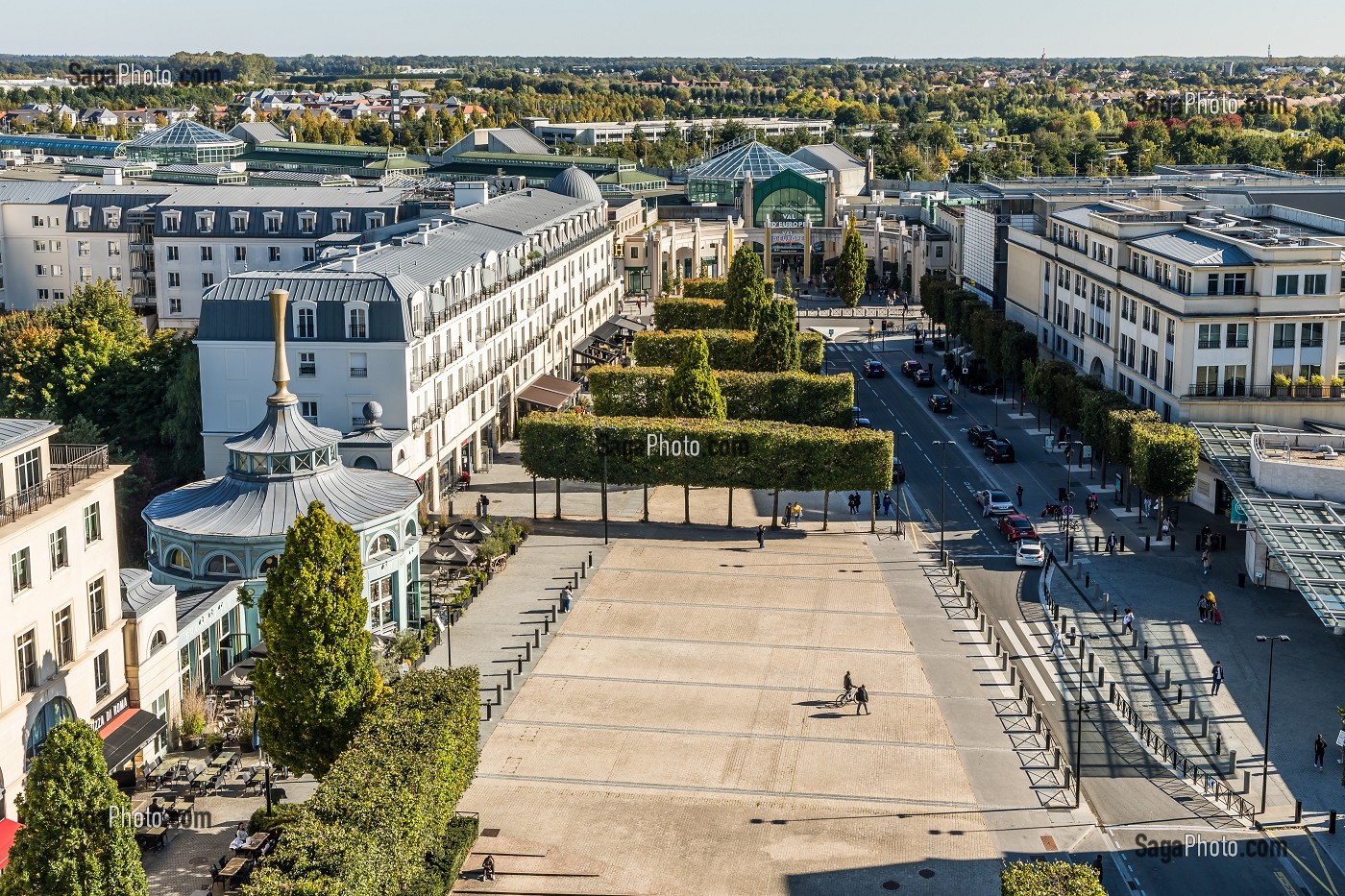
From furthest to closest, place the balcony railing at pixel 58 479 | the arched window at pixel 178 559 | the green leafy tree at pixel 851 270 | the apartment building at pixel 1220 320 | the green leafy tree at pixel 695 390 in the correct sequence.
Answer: the green leafy tree at pixel 851 270 → the apartment building at pixel 1220 320 → the green leafy tree at pixel 695 390 → the arched window at pixel 178 559 → the balcony railing at pixel 58 479

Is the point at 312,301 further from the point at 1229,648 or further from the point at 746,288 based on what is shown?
the point at 1229,648

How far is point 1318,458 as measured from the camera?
79812 mm

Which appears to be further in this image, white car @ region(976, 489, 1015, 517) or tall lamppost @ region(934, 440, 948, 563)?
white car @ region(976, 489, 1015, 517)

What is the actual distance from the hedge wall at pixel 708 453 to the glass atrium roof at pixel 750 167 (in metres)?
113

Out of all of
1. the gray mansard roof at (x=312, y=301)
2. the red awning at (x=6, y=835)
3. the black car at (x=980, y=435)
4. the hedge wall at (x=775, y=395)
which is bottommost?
the red awning at (x=6, y=835)

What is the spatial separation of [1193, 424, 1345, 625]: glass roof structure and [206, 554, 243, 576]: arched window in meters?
41.8

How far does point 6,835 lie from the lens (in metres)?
44.6

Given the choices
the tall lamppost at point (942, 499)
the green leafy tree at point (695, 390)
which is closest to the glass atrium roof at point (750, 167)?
the tall lamppost at point (942, 499)

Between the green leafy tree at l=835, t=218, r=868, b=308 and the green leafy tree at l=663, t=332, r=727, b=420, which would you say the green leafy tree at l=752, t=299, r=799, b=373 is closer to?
the green leafy tree at l=663, t=332, r=727, b=420

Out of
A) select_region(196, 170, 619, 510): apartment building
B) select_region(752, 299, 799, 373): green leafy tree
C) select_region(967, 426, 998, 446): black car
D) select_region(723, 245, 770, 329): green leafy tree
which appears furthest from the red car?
select_region(723, 245, 770, 329): green leafy tree

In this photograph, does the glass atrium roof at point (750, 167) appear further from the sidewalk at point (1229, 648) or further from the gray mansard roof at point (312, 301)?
the gray mansard roof at point (312, 301)

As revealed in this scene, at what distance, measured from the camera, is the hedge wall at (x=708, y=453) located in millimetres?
82750

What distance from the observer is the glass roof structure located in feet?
208

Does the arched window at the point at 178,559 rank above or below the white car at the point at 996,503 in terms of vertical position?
above
